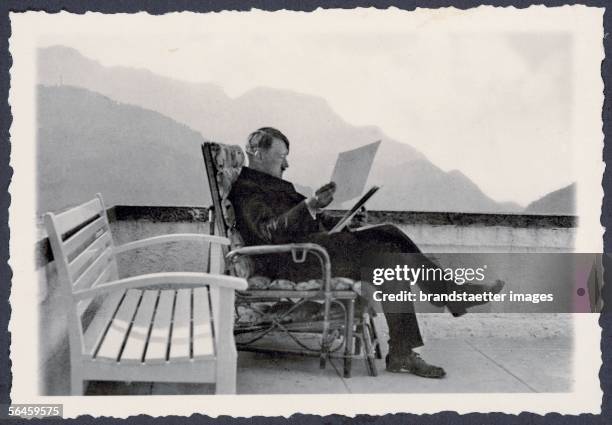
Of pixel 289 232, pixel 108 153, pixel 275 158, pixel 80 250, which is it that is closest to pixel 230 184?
pixel 275 158

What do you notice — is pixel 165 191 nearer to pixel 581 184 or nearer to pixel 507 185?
pixel 507 185

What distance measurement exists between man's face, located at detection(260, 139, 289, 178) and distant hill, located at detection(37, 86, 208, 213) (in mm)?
278

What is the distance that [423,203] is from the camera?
11.4 feet

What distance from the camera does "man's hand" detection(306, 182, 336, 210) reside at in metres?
3.20

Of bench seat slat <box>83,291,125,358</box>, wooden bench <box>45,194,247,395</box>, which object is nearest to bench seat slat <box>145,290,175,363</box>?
wooden bench <box>45,194,247,395</box>

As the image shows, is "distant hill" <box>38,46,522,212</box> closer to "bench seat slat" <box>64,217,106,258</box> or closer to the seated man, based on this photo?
the seated man

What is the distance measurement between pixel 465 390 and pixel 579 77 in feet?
4.40

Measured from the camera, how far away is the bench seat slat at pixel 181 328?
266 centimetres

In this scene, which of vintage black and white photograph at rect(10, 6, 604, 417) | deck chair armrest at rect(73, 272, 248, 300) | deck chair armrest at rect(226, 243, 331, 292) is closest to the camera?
deck chair armrest at rect(73, 272, 248, 300)

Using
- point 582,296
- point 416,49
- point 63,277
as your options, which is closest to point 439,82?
point 416,49

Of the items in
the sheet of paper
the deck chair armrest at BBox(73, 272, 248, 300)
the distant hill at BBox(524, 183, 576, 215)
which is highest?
the sheet of paper

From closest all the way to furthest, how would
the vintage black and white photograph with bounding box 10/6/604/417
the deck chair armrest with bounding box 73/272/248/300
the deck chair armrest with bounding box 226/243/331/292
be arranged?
the deck chair armrest with bounding box 73/272/248/300 → the vintage black and white photograph with bounding box 10/6/604/417 → the deck chair armrest with bounding box 226/243/331/292

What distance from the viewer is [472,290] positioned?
3.24 meters

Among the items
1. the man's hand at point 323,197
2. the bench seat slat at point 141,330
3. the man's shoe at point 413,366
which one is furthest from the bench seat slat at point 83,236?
the man's shoe at point 413,366
